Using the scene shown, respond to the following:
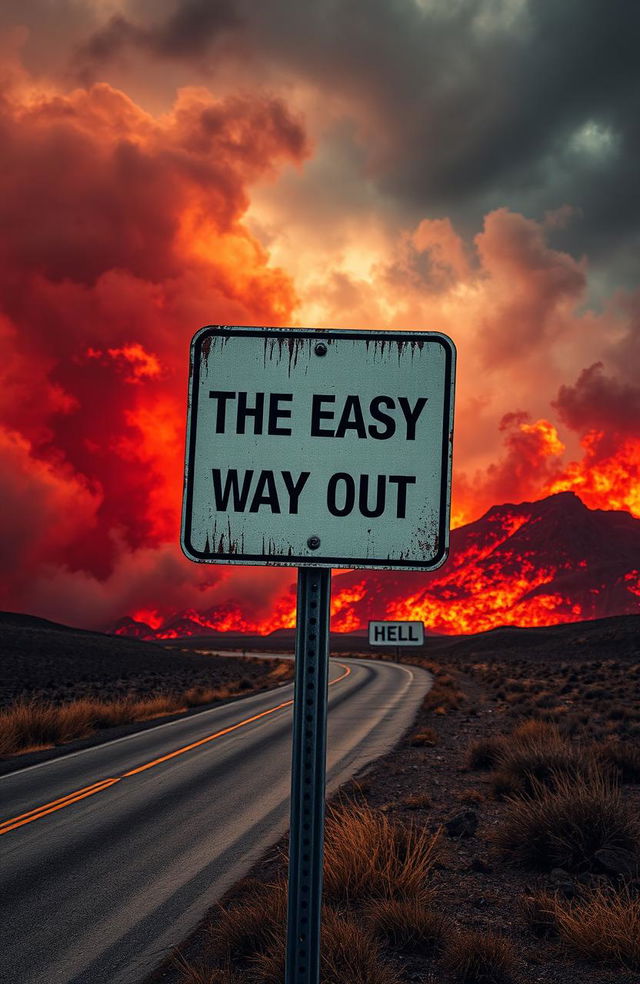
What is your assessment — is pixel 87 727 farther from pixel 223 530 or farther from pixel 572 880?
pixel 223 530

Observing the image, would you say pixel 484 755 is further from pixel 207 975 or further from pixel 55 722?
pixel 55 722

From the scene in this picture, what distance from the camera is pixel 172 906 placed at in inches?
237

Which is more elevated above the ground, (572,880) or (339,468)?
(339,468)

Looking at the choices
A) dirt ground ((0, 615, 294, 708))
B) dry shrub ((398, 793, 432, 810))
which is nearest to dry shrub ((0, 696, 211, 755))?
dirt ground ((0, 615, 294, 708))

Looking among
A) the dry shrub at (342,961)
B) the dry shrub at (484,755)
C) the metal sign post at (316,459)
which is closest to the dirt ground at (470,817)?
the dry shrub at (484,755)

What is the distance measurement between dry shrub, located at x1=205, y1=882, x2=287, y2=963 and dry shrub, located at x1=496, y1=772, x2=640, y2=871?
9.01ft

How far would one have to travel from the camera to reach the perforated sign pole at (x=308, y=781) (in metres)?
2.03

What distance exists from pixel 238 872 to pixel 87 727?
13.0 metres

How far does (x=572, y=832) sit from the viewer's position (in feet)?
21.3

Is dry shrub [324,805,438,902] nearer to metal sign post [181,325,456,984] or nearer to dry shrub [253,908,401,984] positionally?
dry shrub [253,908,401,984]

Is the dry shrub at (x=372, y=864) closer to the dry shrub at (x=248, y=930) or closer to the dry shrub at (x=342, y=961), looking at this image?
the dry shrub at (x=248, y=930)

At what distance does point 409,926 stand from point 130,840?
14.2 ft

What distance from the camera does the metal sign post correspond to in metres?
2.21

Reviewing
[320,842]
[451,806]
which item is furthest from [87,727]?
[320,842]
